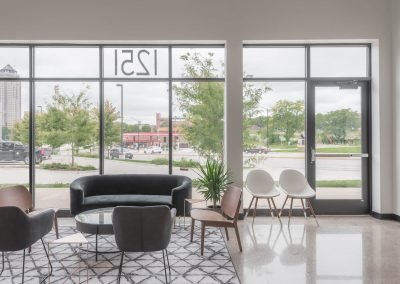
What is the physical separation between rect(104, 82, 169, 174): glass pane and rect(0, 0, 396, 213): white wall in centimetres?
105

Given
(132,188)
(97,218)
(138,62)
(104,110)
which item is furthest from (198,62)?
(97,218)

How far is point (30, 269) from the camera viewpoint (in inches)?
142

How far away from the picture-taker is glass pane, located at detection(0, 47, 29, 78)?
6230 mm

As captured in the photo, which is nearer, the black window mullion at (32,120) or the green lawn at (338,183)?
the black window mullion at (32,120)

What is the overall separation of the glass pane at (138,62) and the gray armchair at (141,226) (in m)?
3.84

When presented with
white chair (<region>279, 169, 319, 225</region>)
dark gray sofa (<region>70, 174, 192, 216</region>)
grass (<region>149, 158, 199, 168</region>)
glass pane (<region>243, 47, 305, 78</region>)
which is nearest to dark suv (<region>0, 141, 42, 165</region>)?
dark gray sofa (<region>70, 174, 192, 216</region>)

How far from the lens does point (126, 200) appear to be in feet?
17.2

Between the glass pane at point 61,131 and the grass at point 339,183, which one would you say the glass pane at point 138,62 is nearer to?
the glass pane at point 61,131

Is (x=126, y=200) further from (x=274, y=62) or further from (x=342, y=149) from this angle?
(x=342, y=149)

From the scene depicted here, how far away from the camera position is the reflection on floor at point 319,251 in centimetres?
349

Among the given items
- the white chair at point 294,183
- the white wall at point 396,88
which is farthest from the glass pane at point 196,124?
the white wall at point 396,88

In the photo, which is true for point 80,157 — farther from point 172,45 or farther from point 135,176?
point 172,45

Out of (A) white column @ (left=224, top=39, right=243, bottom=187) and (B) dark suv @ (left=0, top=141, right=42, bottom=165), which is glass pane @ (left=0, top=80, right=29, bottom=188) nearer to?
(B) dark suv @ (left=0, top=141, right=42, bottom=165)

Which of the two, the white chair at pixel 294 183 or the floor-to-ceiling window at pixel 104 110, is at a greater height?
the floor-to-ceiling window at pixel 104 110
